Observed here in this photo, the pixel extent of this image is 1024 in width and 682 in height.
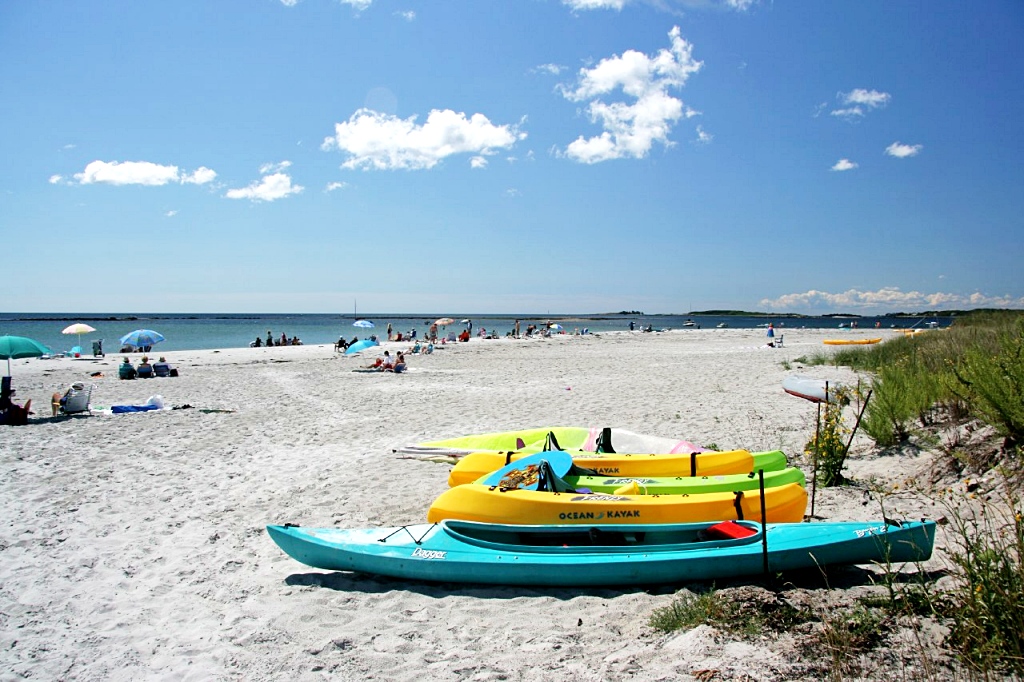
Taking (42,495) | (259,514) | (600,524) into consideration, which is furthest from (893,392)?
(42,495)

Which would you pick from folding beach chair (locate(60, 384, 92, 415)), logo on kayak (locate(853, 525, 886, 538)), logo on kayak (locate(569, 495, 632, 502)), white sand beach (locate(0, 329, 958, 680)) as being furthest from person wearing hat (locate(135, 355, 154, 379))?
logo on kayak (locate(853, 525, 886, 538))

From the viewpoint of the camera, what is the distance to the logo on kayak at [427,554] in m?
4.42

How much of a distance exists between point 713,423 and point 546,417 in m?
3.12

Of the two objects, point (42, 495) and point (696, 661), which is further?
point (42, 495)

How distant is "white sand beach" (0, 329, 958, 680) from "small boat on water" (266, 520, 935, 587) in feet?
0.50

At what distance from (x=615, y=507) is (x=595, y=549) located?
1.37 feet

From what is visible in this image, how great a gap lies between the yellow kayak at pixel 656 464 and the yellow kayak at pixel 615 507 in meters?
1.21

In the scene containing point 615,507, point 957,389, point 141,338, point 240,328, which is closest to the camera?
point 615,507

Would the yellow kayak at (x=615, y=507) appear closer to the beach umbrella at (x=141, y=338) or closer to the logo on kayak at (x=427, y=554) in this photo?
the logo on kayak at (x=427, y=554)

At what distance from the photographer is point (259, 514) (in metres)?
6.23

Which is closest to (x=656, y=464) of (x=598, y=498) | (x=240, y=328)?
(x=598, y=498)

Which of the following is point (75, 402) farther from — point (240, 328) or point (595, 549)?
point (240, 328)

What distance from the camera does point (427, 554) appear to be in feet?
14.6

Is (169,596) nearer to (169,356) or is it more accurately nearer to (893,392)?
(893,392)
